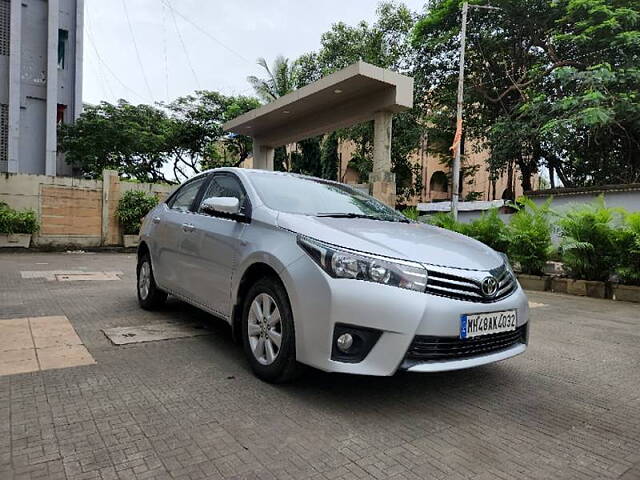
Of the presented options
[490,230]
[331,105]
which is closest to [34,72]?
[331,105]

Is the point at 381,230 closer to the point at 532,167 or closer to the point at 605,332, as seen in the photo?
the point at 605,332

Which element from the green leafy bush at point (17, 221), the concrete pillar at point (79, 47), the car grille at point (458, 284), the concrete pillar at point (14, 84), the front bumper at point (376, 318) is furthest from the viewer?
the concrete pillar at point (79, 47)

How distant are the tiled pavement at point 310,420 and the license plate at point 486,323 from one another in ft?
1.56

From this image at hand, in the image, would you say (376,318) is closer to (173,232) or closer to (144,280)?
(173,232)

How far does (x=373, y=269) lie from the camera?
2627 mm

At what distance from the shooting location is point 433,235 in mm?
3340

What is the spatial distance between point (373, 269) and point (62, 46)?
22.9m

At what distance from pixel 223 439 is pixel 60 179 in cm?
1352

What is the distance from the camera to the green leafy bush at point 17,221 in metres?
12.2

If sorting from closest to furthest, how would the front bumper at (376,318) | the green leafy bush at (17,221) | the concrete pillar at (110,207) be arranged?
the front bumper at (376,318) → the green leafy bush at (17,221) → the concrete pillar at (110,207)

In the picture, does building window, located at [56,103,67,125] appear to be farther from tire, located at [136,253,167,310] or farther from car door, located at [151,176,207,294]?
car door, located at [151,176,207,294]

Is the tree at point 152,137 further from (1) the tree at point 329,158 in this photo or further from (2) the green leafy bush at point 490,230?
(2) the green leafy bush at point 490,230

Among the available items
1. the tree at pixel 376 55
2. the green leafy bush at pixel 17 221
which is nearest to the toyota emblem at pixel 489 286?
the green leafy bush at pixel 17 221

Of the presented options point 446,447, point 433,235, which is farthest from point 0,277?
point 446,447
